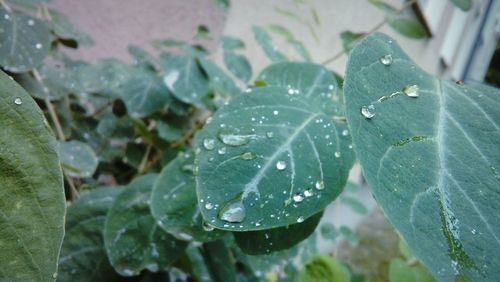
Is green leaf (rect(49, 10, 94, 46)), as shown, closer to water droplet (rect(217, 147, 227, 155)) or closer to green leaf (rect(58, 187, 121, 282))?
green leaf (rect(58, 187, 121, 282))

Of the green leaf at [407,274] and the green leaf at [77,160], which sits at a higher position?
the green leaf at [407,274]

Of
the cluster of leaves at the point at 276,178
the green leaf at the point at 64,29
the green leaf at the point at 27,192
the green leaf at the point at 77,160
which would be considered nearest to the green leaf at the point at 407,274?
the cluster of leaves at the point at 276,178

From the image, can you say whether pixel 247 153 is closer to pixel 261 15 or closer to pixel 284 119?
pixel 284 119

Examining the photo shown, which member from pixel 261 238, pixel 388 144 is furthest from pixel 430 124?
pixel 261 238

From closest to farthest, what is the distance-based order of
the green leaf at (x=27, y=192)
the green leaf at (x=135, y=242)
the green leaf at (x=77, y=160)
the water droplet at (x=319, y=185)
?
the green leaf at (x=27, y=192), the water droplet at (x=319, y=185), the green leaf at (x=135, y=242), the green leaf at (x=77, y=160)

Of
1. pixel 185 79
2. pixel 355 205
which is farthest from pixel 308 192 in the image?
pixel 355 205

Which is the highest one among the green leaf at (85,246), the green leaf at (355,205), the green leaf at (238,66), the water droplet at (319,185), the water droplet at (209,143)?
the water droplet at (209,143)

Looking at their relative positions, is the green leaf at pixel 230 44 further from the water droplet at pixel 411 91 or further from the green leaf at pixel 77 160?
the water droplet at pixel 411 91

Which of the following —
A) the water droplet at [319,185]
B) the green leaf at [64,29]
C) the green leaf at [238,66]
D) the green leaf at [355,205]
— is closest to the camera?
the water droplet at [319,185]
